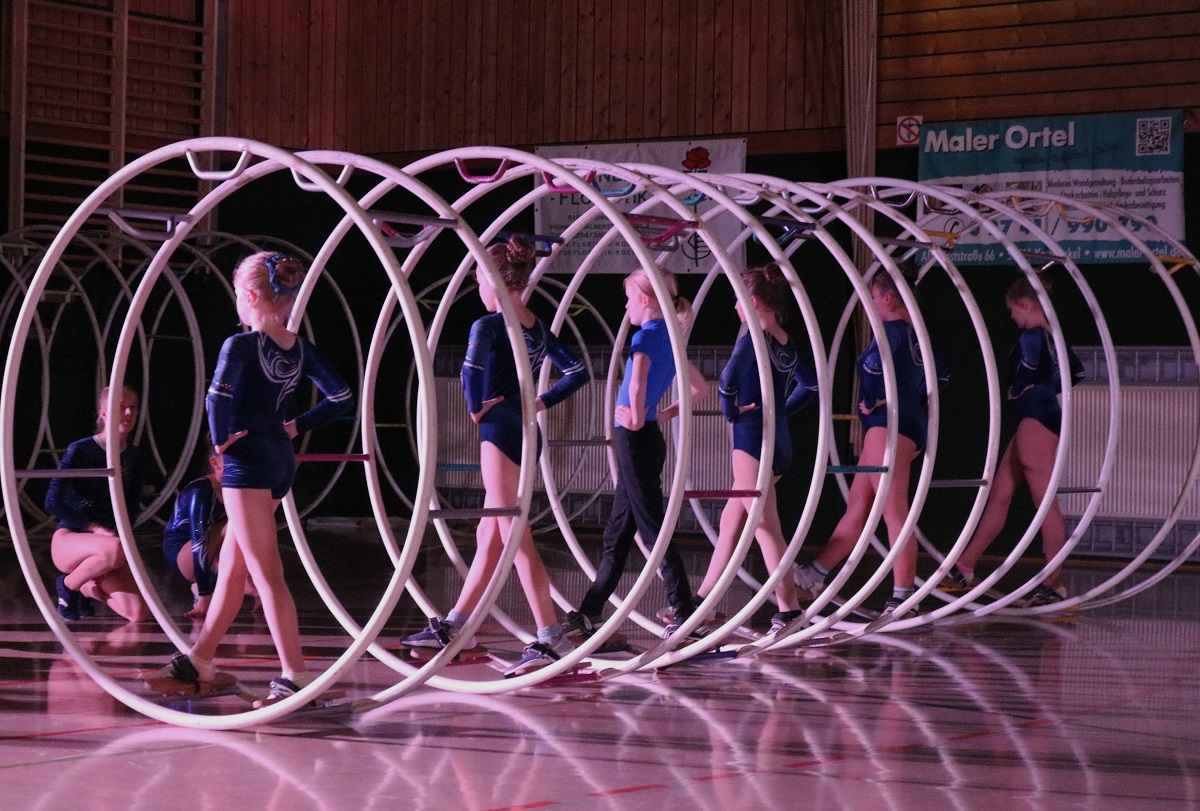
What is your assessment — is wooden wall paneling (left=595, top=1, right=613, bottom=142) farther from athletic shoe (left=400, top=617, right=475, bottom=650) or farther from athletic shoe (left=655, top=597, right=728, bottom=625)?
athletic shoe (left=400, top=617, right=475, bottom=650)

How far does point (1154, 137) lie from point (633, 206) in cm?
365

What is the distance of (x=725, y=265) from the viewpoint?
5.51 meters

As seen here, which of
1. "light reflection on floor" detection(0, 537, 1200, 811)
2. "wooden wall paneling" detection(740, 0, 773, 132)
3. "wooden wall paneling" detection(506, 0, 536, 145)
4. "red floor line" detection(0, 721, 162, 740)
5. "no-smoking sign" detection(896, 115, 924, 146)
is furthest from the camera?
"wooden wall paneling" detection(506, 0, 536, 145)

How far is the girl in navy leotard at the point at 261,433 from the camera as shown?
194 inches

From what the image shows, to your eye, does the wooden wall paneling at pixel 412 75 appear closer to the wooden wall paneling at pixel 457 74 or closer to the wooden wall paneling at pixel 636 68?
the wooden wall paneling at pixel 457 74

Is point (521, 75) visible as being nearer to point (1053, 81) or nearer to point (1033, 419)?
point (1053, 81)

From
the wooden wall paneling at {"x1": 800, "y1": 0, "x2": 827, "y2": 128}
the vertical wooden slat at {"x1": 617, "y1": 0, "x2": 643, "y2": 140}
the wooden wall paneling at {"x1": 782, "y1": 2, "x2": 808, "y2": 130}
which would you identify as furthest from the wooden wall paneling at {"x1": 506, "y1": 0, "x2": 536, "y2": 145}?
the wooden wall paneling at {"x1": 800, "y1": 0, "x2": 827, "y2": 128}

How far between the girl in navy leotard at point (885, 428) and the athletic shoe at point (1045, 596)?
2.93ft

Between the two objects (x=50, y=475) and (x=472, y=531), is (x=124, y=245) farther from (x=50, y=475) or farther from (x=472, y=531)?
(x=50, y=475)

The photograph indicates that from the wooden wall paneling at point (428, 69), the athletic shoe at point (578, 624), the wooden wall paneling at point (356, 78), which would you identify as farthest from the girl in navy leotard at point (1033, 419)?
the wooden wall paneling at point (356, 78)

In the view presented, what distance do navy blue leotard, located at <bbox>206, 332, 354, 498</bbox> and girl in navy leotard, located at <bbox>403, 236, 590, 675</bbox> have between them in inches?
34.8

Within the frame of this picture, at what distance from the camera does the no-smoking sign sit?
1092 cm

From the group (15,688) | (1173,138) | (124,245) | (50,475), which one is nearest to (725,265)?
(50,475)

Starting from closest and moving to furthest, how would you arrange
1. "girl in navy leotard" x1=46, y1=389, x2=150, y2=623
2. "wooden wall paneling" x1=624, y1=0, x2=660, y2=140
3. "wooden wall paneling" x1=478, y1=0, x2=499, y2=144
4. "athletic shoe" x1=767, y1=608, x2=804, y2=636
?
"athletic shoe" x1=767, y1=608, x2=804, y2=636 → "girl in navy leotard" x1=46, y1=389, x2=150, y2=623 → "wooden wall paneling" x1=624, y1=0, x2=660, y2=140 → "wooden wall paneling" x1=478, y1=0, x2=499, y2=144
